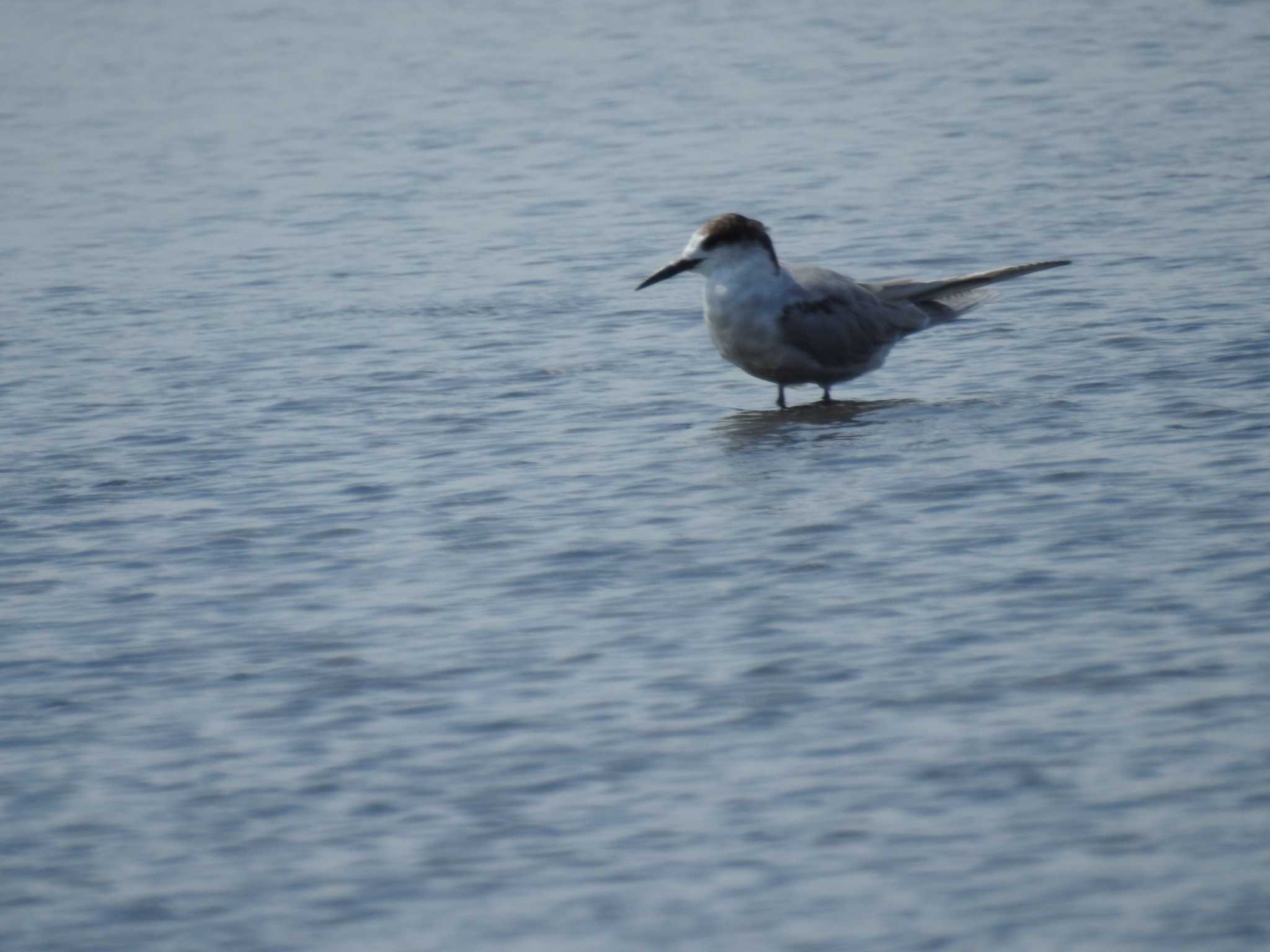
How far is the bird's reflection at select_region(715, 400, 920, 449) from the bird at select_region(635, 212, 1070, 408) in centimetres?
15

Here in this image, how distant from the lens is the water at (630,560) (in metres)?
6.32

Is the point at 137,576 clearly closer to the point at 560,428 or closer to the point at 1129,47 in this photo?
the point at 560,428

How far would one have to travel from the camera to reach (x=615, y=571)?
902 cm

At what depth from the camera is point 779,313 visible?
11641 millimetres

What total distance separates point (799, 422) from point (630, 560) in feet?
8.76

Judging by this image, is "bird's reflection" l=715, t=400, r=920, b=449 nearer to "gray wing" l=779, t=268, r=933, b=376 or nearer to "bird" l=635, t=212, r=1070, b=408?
"bird" l=635, t=212, r=1070, b=408

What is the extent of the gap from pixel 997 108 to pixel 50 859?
15.7m

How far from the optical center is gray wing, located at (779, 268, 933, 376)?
11.6 metres

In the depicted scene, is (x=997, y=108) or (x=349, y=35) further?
(x=349, y=35)

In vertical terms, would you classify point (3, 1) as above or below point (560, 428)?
above

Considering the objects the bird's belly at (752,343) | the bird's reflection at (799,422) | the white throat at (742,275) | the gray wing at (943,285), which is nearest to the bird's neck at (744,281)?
the white throat at (742,275)

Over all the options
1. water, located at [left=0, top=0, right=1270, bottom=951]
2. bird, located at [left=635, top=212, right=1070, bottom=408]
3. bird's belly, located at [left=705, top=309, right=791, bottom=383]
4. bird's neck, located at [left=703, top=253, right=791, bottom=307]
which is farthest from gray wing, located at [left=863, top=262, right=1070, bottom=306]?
bird's belly, located at [left=705, top=309, right=791, bottom=383]

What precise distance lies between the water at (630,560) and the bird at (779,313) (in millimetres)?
302

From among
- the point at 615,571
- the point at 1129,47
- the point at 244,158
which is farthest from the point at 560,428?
the point at 1129,47
